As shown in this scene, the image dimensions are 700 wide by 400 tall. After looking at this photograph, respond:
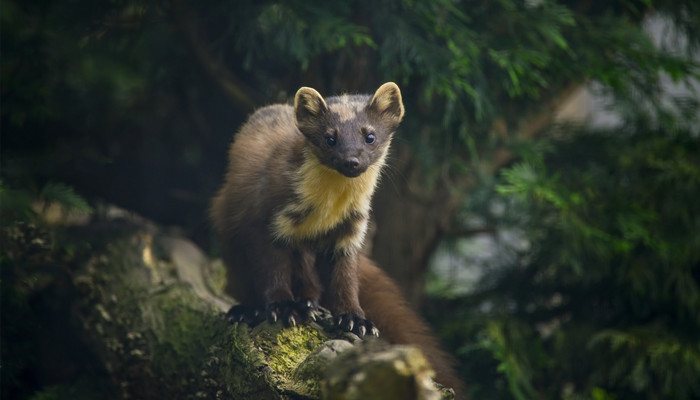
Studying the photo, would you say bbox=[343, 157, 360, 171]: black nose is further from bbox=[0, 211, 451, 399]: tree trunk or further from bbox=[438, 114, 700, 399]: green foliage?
bbox=[438, 114, 700, 399]: green foliage

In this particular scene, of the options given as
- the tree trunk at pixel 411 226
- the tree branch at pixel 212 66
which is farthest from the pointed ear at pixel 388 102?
the tree trunk at pixel 411 226

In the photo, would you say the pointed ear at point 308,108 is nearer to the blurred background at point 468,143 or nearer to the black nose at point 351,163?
the black nose at point 351,163

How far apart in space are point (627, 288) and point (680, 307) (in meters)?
0.31

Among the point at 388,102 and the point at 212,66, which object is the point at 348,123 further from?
the point at 212,66

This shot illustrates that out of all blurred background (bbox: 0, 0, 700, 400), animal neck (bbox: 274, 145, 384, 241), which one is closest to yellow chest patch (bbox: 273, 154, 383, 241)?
animal neck (bbox: 274, 145, 384, 241)

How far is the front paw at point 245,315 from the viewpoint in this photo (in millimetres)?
2771

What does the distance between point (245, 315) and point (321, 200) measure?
24.3 inches

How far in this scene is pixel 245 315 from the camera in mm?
2842

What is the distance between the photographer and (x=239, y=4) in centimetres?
345

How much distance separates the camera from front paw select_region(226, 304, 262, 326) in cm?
277

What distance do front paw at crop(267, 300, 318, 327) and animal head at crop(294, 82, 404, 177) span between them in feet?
2.02

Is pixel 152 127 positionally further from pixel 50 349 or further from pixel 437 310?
pixel 437 310

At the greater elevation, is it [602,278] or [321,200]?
[321,200]

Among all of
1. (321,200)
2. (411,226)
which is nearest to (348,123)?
(321,200)
